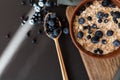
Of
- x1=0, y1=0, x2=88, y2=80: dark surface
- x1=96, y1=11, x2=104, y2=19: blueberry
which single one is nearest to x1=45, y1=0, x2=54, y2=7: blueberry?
x1=0, y1=0, x2=88, y2=80: dark surface

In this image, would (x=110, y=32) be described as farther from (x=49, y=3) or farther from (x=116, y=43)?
(x=49, y=3)

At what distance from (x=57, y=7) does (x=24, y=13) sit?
9cm

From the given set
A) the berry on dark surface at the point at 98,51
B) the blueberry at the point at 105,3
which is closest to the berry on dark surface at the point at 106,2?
the blueberry at the point at 105,3

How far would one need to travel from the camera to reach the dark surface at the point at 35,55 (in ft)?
2.93

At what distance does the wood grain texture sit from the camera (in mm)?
869

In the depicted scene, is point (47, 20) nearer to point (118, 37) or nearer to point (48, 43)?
point (48, 43)

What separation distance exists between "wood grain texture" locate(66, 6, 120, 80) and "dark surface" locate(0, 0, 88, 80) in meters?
0.02

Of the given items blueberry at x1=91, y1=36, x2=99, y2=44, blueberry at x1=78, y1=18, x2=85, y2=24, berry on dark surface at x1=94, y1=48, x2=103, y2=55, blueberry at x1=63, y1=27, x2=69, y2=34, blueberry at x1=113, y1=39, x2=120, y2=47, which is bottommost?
berry on dark surface at x1=94, y1=48, x2=103, y2=55

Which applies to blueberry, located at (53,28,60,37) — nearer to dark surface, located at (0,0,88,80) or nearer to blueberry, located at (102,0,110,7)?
dark surface, located at (0,0,88,80)

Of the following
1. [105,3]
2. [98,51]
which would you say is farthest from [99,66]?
[105,3]

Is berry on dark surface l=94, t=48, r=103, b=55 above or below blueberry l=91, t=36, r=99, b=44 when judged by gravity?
below

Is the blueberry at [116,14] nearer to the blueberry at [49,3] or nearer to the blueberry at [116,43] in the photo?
the blueberry at [116,43]

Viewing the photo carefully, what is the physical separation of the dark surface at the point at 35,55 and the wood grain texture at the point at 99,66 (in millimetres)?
20

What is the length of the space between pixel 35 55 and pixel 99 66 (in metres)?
0.17
